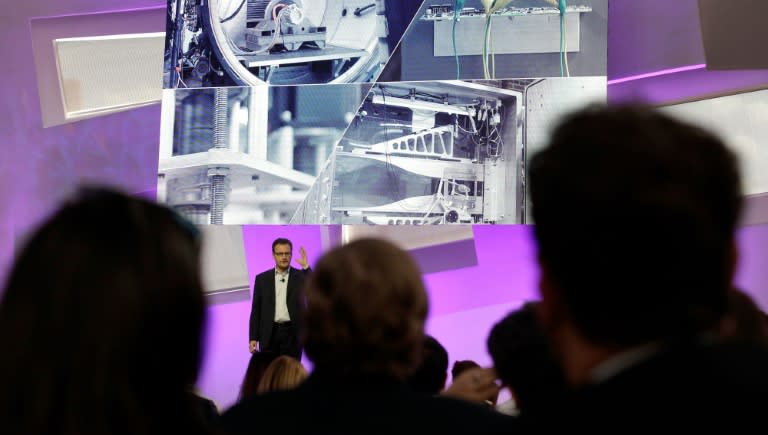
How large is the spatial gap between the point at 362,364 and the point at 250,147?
12.3 ft

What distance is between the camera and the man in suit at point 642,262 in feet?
2.05

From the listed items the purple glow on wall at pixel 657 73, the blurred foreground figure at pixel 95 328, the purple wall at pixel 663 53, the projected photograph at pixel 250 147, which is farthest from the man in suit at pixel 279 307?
the blurred foreground figure at pixel 95 328

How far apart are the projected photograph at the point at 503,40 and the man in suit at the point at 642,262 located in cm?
393

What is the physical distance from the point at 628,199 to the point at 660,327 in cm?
10

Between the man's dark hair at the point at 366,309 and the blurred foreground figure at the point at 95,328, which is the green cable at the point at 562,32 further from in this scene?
the blurred foreground figure at the point at 95,328

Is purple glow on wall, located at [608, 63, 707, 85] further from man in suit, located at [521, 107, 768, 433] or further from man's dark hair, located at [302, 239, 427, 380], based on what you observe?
man in suit, located at [521, 107, 768, 433]

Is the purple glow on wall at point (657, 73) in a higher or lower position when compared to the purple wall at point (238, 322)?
higher

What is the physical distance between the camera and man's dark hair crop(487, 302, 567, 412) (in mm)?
1172

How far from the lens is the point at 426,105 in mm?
4609

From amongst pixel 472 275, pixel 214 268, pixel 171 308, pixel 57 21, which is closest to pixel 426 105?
pixel 472 275

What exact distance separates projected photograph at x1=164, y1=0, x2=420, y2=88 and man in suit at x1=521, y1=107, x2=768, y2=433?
161 inches

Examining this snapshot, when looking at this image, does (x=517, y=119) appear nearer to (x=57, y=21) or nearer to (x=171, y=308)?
(x=57, y=21)

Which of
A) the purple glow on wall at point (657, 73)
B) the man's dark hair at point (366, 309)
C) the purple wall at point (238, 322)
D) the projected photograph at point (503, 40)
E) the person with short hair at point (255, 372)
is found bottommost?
the purple wall at point (238, 322)

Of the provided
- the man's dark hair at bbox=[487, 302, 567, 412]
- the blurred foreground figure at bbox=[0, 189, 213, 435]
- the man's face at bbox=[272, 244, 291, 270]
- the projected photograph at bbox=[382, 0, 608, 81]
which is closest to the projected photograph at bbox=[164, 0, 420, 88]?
the projected photograph at bbox=[382, 0, 608, 81]
